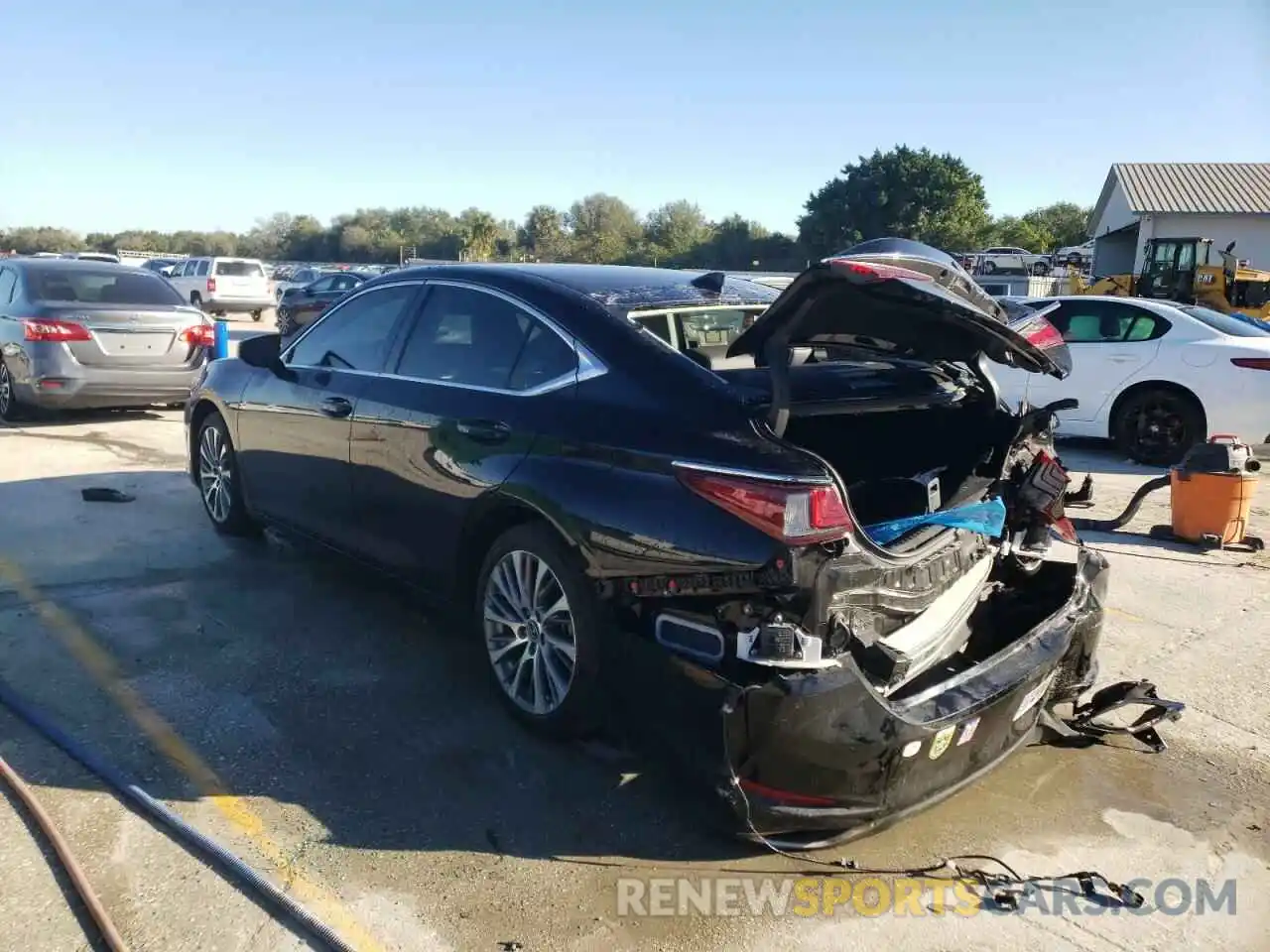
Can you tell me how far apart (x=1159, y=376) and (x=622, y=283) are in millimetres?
7404

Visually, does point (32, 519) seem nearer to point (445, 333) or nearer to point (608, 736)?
point (445, 333)

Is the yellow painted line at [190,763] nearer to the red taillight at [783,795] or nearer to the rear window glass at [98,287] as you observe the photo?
the red taillight at [783,795]

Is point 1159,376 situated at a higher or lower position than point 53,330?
lower

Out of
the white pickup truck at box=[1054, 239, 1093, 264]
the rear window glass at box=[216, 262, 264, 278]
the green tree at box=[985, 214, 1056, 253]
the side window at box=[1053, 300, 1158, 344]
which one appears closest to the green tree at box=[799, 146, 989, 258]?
the green tree at box=[985, 214, 1056, 253]

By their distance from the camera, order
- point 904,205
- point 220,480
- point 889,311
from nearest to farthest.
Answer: point 889,311 → point 220,480 → point 904,205

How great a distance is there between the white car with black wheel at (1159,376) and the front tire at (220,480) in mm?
6628

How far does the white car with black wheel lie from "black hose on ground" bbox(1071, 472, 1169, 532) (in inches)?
81.9

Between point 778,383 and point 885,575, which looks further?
point 778,383

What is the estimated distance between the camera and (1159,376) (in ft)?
31.6

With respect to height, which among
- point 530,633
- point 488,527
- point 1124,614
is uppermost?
point 488,527

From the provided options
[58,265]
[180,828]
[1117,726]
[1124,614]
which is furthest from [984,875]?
[58,265]

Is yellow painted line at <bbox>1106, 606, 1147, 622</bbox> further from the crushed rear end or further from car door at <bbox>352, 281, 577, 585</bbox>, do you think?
car door at <bbox>352, 281, 577, 585</bbox>

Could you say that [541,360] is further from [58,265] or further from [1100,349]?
[58,265]

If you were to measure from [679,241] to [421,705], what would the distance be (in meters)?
65.9
